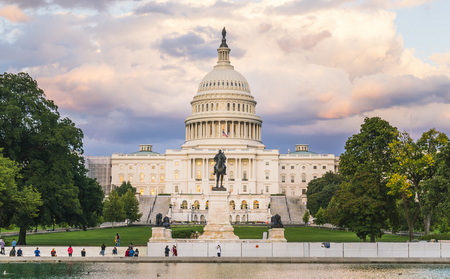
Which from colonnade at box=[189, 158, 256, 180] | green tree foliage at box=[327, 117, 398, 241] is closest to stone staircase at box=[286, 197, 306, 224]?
colonnade at box=[189, 158, 256, 180]

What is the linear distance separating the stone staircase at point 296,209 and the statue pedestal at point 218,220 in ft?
236

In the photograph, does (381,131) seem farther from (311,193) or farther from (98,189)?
(311,193)

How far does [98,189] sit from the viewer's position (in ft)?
219

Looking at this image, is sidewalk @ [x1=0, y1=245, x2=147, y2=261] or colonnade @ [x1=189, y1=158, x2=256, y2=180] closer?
sidewalk @ [x1=0, y1=245, x2=147, y2=261]

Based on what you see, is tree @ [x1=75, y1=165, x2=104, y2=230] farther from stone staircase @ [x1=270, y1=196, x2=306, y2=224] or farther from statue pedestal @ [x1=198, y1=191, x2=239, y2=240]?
stone staircase @ [x1=270, y1=196, x2=306, y2=224]

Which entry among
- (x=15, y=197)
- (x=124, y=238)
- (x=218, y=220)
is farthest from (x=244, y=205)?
(x=15, y=197)

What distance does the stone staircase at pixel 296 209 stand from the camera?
414 feet

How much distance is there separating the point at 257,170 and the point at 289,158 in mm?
10676

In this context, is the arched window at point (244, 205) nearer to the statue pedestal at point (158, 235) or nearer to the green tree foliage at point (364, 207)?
the green tree foliage at point (364, 207)

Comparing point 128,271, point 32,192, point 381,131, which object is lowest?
point 128,271

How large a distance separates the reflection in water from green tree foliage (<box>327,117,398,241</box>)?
55.6ft

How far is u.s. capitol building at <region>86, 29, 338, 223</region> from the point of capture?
17088cm

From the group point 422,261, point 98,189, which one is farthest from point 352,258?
point 98,189

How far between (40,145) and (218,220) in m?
16.4
